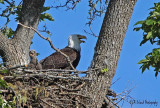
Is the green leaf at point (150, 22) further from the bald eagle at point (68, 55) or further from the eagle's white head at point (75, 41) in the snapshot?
the eagle's white head at point (75, 41)

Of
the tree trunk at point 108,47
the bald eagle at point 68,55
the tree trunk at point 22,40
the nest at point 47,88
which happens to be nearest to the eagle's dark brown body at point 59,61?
the bald eagle at point 68,55

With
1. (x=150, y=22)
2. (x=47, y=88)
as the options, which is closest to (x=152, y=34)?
(x=150, y=22)

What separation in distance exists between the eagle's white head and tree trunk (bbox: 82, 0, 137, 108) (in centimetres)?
272

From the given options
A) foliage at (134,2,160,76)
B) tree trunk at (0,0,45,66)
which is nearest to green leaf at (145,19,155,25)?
foliage at (134,2,160,76)

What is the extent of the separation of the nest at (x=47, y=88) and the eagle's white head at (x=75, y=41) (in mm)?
2772

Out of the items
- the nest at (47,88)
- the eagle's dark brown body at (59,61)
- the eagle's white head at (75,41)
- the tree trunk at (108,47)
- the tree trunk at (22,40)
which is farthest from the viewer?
the eagle's white head at (75,41)

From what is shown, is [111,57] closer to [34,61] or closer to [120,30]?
[120,30]

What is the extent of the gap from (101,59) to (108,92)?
87 cm

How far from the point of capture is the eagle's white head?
36.2 feet

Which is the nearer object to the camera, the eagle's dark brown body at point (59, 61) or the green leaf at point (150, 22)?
the green leaf at point (150, 22)

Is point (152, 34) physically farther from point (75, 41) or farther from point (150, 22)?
point (75, 41)

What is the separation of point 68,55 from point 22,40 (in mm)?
1385

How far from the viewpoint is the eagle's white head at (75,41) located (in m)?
11.0

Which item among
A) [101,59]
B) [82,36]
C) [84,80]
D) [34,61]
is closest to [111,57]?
[101,59]
